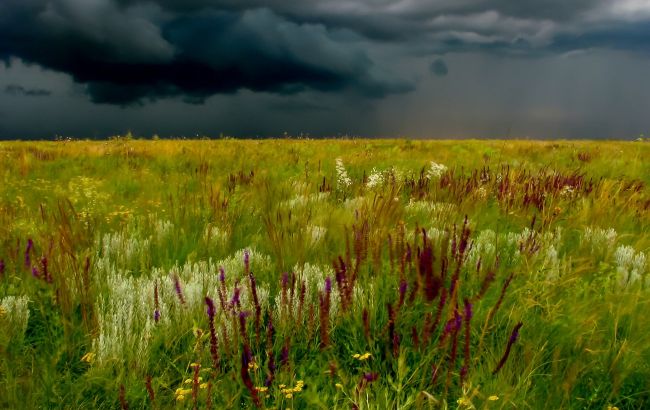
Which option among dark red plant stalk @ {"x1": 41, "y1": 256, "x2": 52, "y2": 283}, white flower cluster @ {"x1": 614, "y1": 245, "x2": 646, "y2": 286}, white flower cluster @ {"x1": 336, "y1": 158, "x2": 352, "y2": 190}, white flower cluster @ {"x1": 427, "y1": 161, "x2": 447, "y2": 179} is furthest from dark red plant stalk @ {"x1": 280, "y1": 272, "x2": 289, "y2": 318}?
white flower cluster @ {"x1": 427, "y1": 161, "x2": 447, "y2": 179}

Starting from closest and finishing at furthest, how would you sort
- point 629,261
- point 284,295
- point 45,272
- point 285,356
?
point 285,356
point 284,295
point 45,272
point 629,261

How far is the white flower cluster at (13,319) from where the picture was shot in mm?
2121

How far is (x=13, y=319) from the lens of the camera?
7.36ft

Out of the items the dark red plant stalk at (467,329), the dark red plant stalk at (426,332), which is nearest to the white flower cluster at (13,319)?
the dark red plant stalk at (426,332)

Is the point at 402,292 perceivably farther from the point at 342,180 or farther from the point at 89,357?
the point at 342,180

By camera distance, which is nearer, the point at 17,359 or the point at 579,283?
the point at 17,359

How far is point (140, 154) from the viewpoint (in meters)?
11.3

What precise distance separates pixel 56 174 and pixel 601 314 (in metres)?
8.32

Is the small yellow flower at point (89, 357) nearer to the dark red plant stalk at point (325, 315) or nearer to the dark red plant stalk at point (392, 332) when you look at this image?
the dark red plant stalk at point (325, 315)

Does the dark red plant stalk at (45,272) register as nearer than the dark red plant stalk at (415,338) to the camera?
No

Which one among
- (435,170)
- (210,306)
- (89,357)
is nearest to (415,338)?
(210,306)

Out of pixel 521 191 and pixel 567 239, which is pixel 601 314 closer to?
pixel 567 239

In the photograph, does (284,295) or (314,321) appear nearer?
(284,295)

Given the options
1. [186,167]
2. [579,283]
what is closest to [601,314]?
[579,283]
